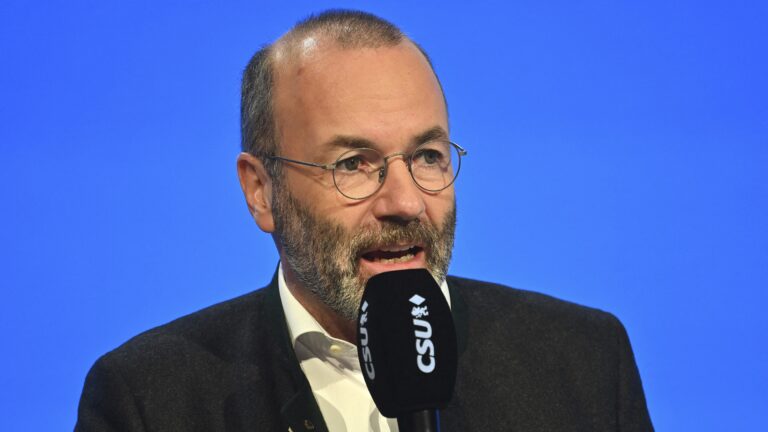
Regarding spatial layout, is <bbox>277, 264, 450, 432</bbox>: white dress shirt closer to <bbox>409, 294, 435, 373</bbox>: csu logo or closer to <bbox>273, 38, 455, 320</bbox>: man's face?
<bbox>273, 38, 455, 320</bbox>: man's face

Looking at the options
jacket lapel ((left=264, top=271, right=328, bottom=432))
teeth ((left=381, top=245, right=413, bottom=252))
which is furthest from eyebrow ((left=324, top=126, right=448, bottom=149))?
jacket lapel ((left=264, top=271, right=328, bottom=432))

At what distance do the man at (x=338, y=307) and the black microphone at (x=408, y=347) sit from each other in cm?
57

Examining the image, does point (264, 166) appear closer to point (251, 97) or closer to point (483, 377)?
point (251, 97)

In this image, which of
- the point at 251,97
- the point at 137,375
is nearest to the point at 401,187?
the point at 251,97

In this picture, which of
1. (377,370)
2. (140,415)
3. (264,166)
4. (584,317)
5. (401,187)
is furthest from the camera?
(584,317)

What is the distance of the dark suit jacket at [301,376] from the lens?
2613 mm

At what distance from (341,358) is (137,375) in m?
0.54

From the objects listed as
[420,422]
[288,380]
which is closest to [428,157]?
[288,380]

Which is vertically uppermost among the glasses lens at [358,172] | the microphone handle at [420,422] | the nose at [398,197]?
the glasses lens at [358,172]

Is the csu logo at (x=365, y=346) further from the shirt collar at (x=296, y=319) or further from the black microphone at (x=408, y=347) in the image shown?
the shirt collar at (x=296, y=319)

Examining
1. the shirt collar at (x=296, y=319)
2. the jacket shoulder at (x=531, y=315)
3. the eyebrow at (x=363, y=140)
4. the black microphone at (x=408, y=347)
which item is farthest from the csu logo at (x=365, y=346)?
the jacket shoulder at (x=531, y=315)

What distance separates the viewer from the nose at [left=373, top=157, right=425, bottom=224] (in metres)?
2.40

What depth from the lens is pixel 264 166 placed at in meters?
2.79

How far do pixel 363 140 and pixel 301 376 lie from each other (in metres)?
0.64
